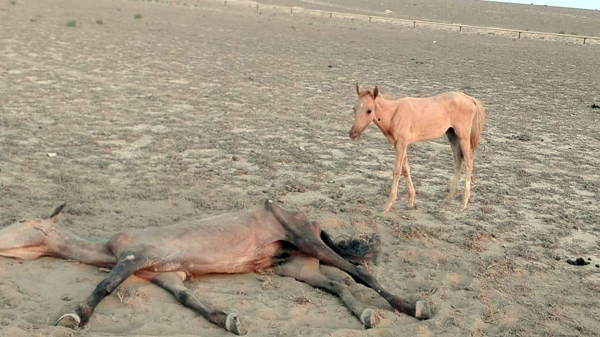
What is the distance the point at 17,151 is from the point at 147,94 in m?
5.58

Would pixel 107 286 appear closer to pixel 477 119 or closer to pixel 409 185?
pixel 409 185

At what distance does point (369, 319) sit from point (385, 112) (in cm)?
343

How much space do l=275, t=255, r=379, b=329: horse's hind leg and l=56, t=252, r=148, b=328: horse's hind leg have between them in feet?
4.40

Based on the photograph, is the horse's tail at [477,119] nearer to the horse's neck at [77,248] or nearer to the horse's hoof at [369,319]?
the horse's hoof at [369,319]

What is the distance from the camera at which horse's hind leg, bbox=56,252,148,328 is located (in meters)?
5.01

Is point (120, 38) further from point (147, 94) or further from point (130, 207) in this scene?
point (130, 207)

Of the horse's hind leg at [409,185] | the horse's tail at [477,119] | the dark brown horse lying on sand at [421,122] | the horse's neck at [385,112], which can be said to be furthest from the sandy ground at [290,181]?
the horse's neck at [385,112]

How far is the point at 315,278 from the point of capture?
6129 millimetres

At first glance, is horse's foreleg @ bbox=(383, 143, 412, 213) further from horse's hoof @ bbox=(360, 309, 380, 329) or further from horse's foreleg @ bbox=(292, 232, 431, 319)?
horse's hoof @ bbox=(360, 309, 380, 329)

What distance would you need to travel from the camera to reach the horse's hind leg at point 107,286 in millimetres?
5012

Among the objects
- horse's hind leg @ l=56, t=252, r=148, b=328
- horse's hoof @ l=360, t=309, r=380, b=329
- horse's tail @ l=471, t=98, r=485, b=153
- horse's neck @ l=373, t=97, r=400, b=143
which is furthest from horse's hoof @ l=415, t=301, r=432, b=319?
horse's tail @ l=471, t=98, r=485, b=153

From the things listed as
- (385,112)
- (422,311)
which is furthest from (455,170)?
(422,311)

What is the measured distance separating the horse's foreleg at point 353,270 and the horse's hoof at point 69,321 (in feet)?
6.66

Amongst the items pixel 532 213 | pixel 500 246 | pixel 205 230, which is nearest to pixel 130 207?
pixel 205 230
